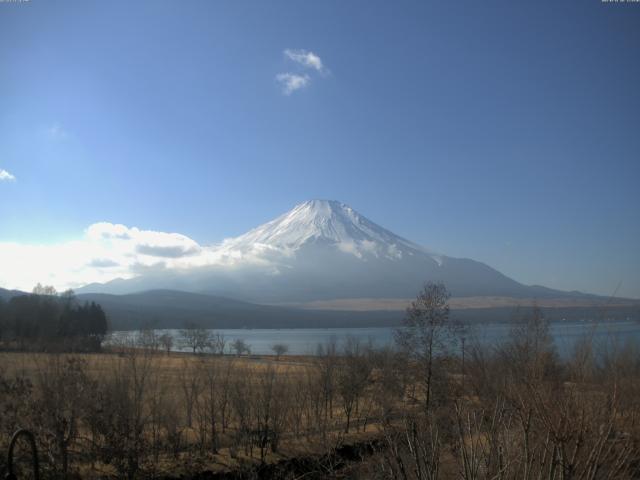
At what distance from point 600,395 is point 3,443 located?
14699 millimetres

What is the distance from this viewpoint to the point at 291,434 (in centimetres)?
2266

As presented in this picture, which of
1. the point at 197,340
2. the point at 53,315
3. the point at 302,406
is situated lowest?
the point at 197,340

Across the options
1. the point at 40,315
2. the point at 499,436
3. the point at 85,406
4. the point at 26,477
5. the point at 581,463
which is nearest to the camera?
the point at 581,463

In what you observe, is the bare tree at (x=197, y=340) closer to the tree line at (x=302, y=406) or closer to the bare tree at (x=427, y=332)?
the bare tree at (x=427, y=332)

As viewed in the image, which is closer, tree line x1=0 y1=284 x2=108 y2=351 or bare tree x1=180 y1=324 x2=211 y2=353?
tree line x1=0 y1=284 x2=108 y2=351

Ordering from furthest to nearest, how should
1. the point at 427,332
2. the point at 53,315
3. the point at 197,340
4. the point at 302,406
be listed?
the point at 197,340
the point at 53,315
the point at 427,332
the point at 302,406

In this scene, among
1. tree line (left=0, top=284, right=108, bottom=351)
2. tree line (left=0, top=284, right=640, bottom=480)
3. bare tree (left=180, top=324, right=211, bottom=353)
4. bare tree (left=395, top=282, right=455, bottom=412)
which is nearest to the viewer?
tree line (left=0, top=284, right=640, bottom=480)

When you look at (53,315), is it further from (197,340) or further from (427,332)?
(427,332)

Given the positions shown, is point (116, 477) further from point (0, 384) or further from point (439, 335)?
point (439, 335)

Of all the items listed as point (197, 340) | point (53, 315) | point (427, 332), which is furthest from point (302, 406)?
point (197, 340)

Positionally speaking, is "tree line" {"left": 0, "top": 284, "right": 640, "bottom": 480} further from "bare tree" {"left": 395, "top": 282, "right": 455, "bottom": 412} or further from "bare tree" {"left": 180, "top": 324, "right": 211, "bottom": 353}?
"bare tree" {"left": 180, "top": 324, "right": 211, "bottom": 353}

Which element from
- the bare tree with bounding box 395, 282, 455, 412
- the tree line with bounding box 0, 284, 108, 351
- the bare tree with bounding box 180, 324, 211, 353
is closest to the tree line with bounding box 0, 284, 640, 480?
the bare tree with bounding box 395, 282, 455, 412

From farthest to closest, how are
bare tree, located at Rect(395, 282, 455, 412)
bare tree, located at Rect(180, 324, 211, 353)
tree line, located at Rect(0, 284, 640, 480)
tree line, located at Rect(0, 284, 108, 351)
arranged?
bare tree, located at Rect(180, 324, 211, 353), tree line, located at Rect(0, 284, 108, 351), bare tree, located at Rect(395, 282, 455, 412), tree line, located at Rect(0, 284, 640, 480)

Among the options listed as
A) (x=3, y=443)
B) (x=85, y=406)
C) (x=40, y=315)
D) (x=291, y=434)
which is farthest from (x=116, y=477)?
(x=40, y=315)
